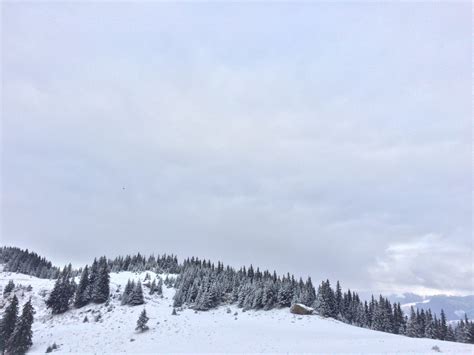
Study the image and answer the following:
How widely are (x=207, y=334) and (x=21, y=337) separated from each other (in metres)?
29.0

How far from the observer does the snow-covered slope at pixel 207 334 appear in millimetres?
40312

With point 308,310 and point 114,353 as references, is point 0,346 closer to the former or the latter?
point 114,353

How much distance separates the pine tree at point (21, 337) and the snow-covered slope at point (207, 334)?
1879 millimetres

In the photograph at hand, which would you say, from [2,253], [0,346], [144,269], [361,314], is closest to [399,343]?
[0,346]

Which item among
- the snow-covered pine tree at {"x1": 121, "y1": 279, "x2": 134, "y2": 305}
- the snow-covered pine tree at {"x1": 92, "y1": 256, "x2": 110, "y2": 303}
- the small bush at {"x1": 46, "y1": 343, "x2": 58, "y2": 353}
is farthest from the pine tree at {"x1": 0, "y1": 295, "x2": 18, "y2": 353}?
the snow-covered pine tree at {"x1": 121, "y1": 279, "x2": 134, "y2": 305}

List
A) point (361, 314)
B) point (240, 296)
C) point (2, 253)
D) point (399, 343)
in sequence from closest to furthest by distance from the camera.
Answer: point (399, 343), point (240, 296), point (361, 314), point (2, 253)

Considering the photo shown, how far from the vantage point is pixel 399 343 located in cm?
3956

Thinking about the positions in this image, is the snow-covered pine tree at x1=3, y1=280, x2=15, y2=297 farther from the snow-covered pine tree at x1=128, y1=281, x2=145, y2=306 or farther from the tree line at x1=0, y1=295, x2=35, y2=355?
the tree line at x1=0, y1=295, x2=35, y2=355

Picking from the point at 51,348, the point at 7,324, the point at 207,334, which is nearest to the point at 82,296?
the point at 7,324

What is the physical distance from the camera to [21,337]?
2010 inches

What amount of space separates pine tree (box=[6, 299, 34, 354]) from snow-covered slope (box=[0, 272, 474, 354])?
1.88m

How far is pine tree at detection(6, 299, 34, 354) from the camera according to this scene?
164ft

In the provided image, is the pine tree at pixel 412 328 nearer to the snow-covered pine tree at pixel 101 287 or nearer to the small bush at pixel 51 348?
the snow-covered pine tree at pixel 101 287

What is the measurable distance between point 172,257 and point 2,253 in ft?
312
